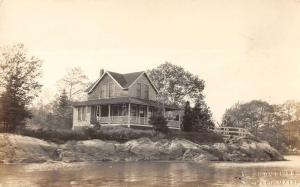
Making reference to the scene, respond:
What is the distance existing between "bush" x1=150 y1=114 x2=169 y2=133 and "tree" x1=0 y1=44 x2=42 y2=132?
4402 mm

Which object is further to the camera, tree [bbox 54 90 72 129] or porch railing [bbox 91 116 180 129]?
porch railing [bbox 91 116 180 129]

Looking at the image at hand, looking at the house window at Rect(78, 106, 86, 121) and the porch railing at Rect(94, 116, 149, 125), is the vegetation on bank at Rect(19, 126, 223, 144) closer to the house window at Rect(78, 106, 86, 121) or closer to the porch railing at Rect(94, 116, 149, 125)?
the porch railing at Rect(94, 116, 149, 125)

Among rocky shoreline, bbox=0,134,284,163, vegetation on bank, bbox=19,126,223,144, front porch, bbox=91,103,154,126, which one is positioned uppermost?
front porch, bbox=91,103,154,126

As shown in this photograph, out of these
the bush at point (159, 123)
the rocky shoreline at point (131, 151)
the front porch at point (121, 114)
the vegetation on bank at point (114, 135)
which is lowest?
the rocky shoreline at point (131, 151)

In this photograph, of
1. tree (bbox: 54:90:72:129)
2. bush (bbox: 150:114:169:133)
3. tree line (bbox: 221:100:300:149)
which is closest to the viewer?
tree line (bbox: 221:100:300:149)

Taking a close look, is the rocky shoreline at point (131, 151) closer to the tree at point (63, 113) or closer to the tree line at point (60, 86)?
the tree line at point (60, 86)

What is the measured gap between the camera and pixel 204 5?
20.1ft

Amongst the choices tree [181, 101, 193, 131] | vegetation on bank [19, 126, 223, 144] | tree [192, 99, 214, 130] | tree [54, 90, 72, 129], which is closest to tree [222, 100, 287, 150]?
tree [192, 99, 214, 130]

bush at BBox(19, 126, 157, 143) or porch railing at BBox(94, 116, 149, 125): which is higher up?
porch railing at BBox(94, 116, 149, 125)

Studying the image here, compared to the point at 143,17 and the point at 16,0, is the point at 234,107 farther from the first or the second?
the point at 16,0

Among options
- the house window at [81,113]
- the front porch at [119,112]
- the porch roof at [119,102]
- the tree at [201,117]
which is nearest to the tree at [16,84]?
the tree at [201,117]

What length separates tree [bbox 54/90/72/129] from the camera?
40.5 feet

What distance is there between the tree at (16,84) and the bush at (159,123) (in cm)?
440

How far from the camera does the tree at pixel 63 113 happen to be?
12.3m
